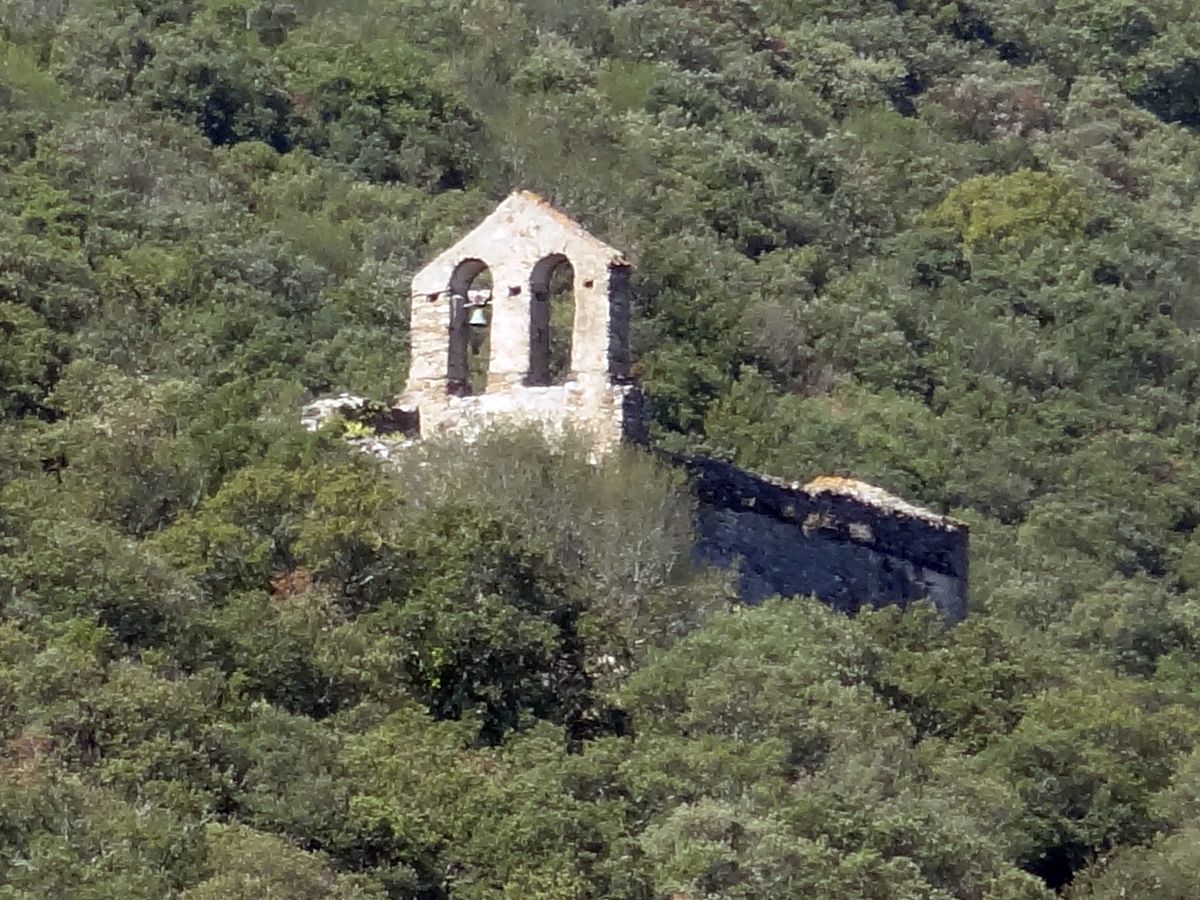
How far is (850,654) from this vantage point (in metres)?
20.2

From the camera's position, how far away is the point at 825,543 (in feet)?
74.0

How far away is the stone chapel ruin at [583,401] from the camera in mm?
21531

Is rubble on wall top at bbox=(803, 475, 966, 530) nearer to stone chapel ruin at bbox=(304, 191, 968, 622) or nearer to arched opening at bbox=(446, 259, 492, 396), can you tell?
stone chapel ruin at bbox=(304, 191, 968, 622)

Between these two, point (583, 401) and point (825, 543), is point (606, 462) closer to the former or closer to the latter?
point (583, 401)

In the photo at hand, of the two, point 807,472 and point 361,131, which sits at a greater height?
point 361,131

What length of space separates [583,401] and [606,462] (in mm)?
611

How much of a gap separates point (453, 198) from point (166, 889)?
25.9m

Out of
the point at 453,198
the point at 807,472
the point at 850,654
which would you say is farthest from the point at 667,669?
the point at 453,198

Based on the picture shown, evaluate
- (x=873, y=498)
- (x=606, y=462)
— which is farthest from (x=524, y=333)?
(x=873, y=498)

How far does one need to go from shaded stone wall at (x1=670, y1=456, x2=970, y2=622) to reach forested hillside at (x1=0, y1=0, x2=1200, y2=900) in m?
0.64

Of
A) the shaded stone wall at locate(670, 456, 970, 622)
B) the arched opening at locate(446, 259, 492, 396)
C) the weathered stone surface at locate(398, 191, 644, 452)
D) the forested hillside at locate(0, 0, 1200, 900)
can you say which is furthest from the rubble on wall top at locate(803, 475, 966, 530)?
the arched opening at locate(446, 259, 492, 396)

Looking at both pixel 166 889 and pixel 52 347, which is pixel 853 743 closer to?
pixel 166 889

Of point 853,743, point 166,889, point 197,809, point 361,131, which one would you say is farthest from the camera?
point 361,131

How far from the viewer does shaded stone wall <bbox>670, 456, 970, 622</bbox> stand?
21.9 meters
